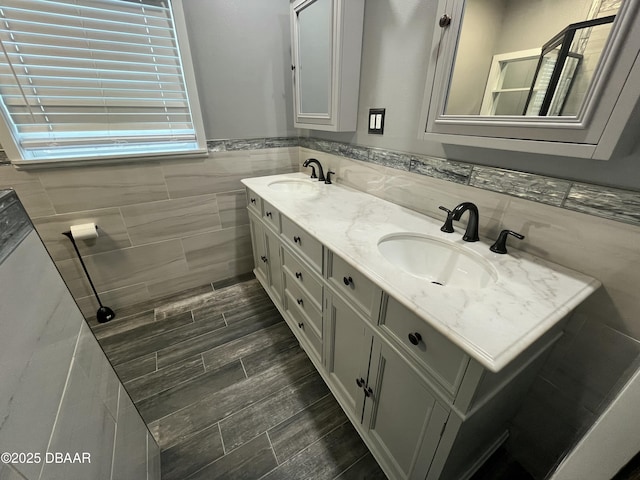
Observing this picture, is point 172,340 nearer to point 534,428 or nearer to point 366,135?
Answer: point 366,135

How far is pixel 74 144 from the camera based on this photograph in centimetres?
146

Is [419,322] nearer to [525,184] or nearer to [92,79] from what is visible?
[525,184]

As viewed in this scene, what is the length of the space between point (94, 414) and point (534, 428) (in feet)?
4.72

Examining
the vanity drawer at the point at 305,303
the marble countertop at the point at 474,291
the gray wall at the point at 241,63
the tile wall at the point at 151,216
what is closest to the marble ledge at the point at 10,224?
the marble countertop at the point at 474,291

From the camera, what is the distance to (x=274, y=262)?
1683 mm

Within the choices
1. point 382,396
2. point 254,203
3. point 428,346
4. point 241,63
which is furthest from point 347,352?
point 241,63

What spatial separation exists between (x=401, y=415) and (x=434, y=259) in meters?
0.56

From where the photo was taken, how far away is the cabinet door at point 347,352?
97 centimetres

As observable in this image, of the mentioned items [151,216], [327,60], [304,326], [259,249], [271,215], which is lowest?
[304,326]

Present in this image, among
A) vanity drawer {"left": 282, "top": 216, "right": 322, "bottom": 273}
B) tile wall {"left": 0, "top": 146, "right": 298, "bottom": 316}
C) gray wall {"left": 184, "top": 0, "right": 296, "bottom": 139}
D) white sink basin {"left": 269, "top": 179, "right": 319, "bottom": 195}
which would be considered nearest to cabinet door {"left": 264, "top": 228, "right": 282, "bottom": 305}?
vanity drawer {"left": 282, "top": 216, "right": 322, "bottom": 273}

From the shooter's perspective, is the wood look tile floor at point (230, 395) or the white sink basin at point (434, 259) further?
the wood look tile floor at point (230, 395)

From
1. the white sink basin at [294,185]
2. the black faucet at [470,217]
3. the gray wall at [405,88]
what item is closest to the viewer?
the gray wall at [405,88]

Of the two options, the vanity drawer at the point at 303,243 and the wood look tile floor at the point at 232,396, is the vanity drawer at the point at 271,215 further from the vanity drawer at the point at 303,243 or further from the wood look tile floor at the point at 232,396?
the wood look tile floor at the point at 232,396

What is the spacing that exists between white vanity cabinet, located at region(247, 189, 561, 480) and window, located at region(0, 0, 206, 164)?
104 cm
